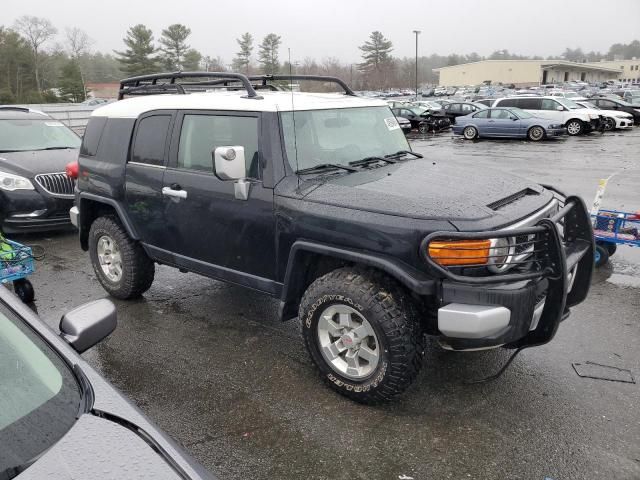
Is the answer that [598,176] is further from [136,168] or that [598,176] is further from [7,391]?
[7,391]

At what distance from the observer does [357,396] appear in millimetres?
3441

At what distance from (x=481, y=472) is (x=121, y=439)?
78.9 inches

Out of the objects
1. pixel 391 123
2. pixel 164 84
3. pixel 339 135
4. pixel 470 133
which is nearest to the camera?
pixel 339 135

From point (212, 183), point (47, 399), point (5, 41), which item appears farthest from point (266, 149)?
point (5, 41)

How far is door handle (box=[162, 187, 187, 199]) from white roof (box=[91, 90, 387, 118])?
2.27 ft

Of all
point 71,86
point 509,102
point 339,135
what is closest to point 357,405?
point 339,135

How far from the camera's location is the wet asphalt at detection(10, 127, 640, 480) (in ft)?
9.68

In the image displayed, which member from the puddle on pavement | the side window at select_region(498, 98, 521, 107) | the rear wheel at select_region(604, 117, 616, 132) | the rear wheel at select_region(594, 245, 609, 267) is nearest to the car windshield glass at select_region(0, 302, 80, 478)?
the puddle on pavement

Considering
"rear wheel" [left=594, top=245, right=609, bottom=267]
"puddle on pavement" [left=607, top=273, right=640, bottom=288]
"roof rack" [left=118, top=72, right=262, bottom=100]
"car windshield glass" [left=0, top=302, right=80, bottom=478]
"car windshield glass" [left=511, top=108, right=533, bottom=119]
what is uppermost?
"roof rack" [left=118, top=72, right=262, bottom=100]

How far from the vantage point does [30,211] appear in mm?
7293

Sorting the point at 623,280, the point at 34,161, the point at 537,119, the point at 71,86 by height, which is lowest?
the point at 623,280

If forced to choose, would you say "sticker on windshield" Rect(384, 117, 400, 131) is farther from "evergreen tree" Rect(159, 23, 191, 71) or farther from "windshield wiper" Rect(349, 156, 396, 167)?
"evergreen tree" Rect(159, 23, 191, 71)

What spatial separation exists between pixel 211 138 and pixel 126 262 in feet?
5.33

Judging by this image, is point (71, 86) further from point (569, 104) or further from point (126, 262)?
point (126, 262)
